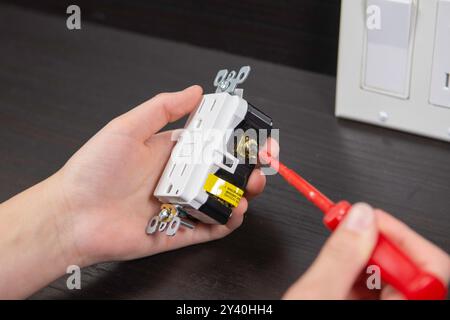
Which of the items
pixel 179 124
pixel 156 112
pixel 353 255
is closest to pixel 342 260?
pixel 353 255

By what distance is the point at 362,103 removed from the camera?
917 mm

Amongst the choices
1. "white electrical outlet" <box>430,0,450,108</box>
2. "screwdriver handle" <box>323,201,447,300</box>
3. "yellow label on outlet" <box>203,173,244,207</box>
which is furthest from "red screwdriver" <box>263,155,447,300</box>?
"white electrical outlet" <box>430,0,450,108</box>

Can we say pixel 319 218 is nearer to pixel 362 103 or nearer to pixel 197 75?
pixel 362 103

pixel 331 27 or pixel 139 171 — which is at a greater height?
pixel 331 27

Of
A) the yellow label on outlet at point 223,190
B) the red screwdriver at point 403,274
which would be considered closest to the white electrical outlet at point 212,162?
the yellow label on outlet at point 223,190

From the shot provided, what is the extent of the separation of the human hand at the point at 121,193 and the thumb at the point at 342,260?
0.18 meters

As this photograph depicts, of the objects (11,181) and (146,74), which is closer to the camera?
(11,181)

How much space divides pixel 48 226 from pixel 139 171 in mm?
100

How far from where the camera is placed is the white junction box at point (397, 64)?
833mm

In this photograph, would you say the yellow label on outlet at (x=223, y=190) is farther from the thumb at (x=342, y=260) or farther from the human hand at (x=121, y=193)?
the thumb at (x=342, y=260)

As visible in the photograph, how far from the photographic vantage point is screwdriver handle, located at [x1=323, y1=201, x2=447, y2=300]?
2.02 ft

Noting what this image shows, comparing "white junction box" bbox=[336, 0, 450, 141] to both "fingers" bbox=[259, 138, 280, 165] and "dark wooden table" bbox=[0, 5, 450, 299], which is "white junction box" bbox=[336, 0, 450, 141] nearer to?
"dark wooden table" bbox=[0, 5, 450, 299]

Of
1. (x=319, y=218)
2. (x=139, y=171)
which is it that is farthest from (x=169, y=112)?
(x=319, y=218)

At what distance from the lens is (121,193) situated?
2.62 feet
